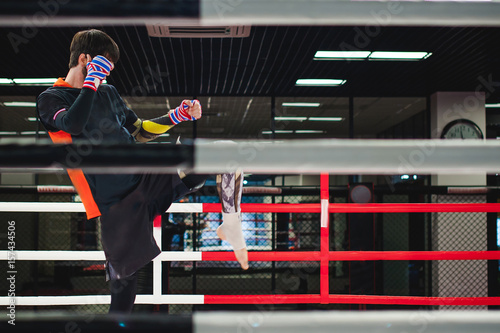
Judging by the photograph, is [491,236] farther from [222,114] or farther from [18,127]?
[18,127]

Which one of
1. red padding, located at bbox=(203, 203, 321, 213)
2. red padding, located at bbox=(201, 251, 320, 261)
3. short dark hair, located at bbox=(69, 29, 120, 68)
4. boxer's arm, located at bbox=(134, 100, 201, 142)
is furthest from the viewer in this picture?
red padding, located at bbox=(201, 251, 320, 261)

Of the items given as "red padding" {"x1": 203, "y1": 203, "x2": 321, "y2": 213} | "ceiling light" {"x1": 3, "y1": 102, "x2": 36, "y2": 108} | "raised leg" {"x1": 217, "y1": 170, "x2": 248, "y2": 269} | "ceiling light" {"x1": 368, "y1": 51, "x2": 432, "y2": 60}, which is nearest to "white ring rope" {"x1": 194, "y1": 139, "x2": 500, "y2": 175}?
"raised leg" {"x1": 217, "y1": 170, "x2": 248, "y2": 269}

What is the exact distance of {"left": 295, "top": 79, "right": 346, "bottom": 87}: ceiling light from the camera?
5602 millimetres

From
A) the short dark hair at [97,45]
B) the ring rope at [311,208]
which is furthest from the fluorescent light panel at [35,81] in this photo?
the short dark hair at [97,45]

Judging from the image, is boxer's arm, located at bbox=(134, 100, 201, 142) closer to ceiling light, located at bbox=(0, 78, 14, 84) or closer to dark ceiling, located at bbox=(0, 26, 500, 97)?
dark ceiling, located at bbox=(0, 26, 500, 97)

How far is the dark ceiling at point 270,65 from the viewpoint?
393 centimetres

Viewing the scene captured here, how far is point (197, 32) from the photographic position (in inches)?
149

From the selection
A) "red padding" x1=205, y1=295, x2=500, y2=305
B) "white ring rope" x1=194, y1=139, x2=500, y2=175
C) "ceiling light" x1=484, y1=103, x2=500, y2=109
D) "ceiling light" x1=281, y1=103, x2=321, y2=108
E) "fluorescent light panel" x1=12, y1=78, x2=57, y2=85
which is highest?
"ceiling light" x1=281, y1=103, x2=321, y2=108

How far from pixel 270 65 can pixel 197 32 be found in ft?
4.19

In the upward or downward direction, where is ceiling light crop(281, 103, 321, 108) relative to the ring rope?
upward

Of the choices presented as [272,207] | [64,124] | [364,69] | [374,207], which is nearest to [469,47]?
[364,69]

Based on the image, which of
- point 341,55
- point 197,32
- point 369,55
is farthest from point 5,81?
point 369,55

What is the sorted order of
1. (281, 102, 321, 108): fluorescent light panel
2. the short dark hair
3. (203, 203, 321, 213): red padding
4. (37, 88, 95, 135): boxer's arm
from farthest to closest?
(281, 102, 321, 108): fluorescent light panel, (203, 203, 321, 213): red padding, the short dark hair, (37, 88, 95, 135): boxer's arm

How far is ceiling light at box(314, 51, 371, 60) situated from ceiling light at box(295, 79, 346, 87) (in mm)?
949
